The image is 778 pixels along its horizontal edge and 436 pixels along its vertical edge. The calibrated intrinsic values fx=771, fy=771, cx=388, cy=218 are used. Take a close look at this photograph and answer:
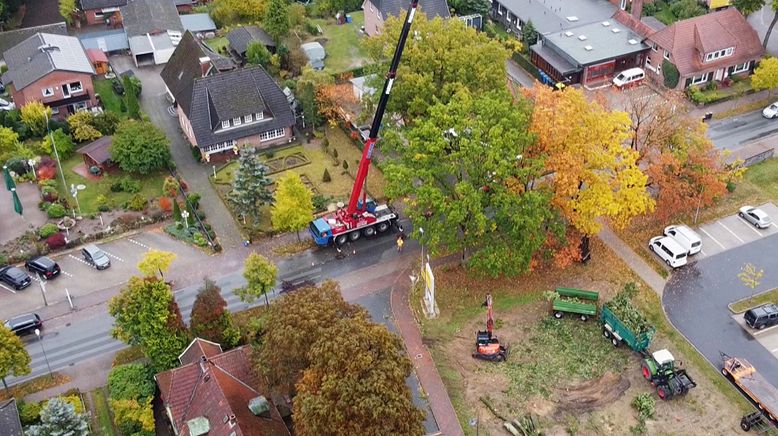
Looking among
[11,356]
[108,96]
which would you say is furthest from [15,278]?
[108,96]

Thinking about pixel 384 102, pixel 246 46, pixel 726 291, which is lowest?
pixel 726 291

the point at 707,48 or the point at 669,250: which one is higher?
the point at 707,48

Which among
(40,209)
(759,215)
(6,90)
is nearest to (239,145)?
(40,209)

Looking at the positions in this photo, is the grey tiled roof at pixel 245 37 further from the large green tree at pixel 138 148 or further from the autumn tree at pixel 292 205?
Answer: the autumn tree at pixel 292 205

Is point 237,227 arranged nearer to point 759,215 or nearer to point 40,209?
point 40,209

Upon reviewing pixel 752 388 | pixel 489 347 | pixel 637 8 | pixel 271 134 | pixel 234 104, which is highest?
pixel 637 8

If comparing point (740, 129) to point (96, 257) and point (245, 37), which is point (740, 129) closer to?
point (245, 37)
